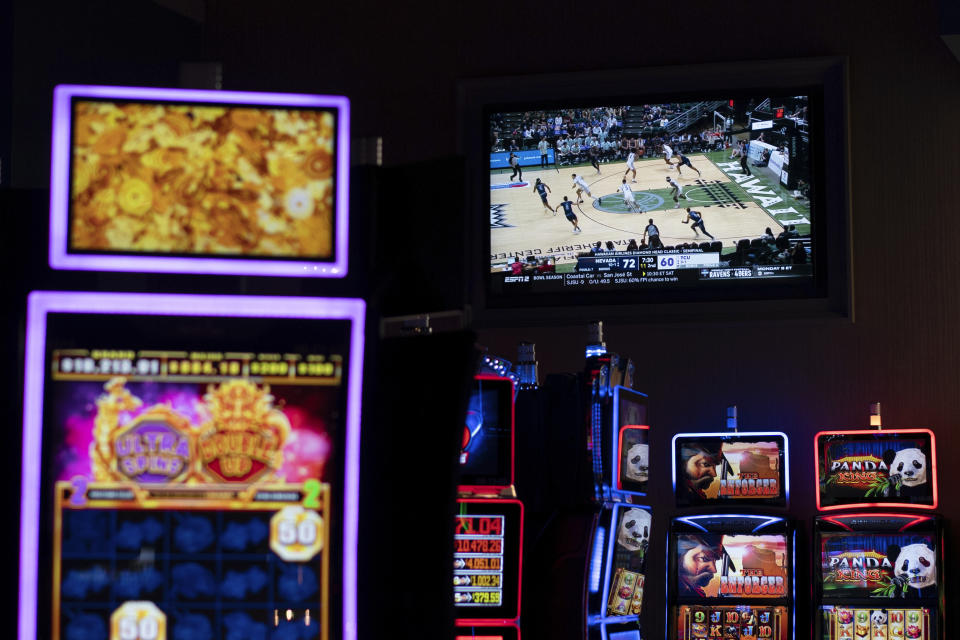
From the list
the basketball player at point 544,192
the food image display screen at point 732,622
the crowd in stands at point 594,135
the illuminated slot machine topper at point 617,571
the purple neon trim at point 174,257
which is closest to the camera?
the purple neon trim at point 174,257

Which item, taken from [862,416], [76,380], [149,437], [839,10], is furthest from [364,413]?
[839,10]

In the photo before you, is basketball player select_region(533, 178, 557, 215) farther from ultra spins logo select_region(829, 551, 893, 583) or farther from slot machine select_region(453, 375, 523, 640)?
slot machine select_region(453, 375, 523, 640)

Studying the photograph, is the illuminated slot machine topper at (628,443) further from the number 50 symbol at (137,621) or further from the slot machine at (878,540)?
the number 50 symbol at (137,621)

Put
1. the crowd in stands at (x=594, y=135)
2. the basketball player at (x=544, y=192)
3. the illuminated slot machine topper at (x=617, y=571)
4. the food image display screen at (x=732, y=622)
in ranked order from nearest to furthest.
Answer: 1. the illuminated slot machine topper at (x=617, y=571)
2. the food image display screen at (x=732, y=622)
3. the crowd in stands at (x=594, y=135)
4. the basketball player at (x=544, y=192)

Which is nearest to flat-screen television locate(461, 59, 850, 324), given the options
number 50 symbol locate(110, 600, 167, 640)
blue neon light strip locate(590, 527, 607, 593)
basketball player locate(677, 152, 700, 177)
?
basketball player locate(677, 152, 700, 177)

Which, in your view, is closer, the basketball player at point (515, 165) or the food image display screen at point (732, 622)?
the food image display screen at point (732, 622)

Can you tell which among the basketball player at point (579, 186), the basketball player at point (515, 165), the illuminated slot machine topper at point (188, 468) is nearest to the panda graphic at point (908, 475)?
the basketball player at point (579, 186)

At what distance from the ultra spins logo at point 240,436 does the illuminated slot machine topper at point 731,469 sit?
4.21 meters

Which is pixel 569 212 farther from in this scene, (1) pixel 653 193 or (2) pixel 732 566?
(2) pixel 732 566

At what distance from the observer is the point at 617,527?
4.86 metres

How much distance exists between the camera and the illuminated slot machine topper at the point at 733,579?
562 centimetres

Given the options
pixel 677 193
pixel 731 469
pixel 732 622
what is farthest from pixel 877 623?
pixel 677 193

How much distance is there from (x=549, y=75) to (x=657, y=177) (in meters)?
0.86

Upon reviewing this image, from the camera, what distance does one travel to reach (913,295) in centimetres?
643
